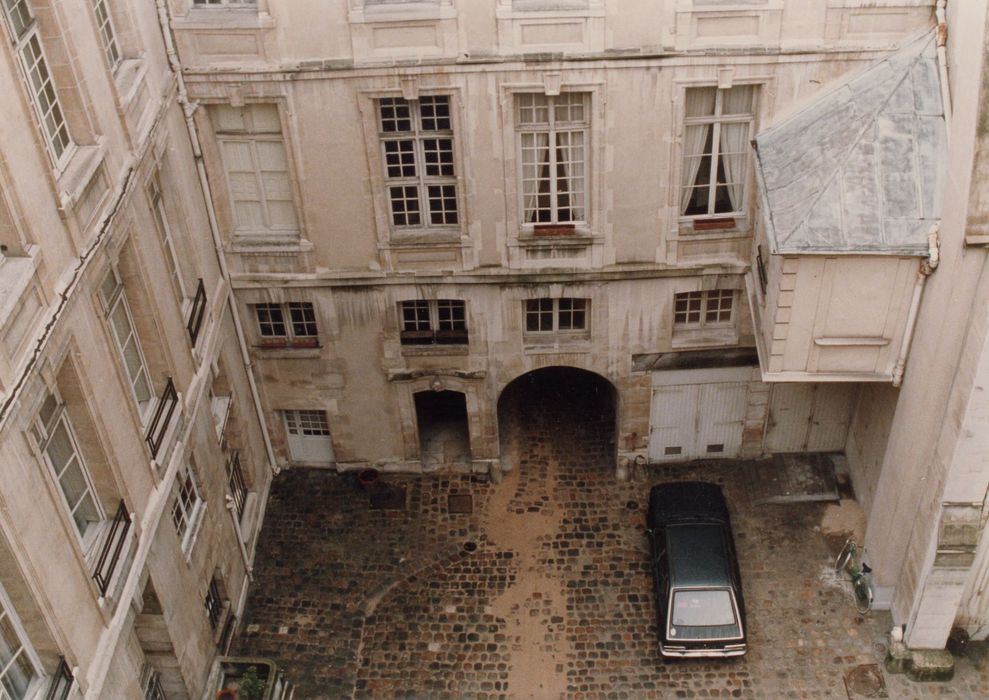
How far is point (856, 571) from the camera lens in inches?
993

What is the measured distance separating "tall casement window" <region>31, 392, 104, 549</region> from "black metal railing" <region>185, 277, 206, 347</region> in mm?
5533

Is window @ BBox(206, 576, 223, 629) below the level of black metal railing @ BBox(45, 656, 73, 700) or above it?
below

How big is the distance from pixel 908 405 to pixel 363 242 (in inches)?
506

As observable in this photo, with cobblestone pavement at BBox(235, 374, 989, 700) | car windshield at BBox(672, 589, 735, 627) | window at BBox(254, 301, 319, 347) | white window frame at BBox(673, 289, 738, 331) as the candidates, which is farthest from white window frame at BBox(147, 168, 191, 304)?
car windshield at BBox(672, 589, 735, 627)

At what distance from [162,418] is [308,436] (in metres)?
8.37

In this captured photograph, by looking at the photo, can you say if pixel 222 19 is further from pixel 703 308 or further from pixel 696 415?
pixel 696 415

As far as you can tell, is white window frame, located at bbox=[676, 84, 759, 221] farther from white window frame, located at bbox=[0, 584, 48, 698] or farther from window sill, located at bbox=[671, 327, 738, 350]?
white window frame, located at bbox=[0, 584, 48, 698]

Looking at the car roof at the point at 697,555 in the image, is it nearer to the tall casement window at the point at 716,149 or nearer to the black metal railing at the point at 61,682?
the tall casement window at the point at 716,149

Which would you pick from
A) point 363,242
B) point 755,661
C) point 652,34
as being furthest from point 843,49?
point 755,661

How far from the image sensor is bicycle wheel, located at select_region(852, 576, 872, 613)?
2445cm

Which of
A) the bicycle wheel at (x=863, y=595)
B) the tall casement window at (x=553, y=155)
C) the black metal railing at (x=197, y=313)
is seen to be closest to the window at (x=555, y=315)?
the tall casement window at (x=553, y=155)

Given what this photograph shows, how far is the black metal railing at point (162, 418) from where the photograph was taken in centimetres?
2002

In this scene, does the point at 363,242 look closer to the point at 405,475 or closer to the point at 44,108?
the point at 405,475

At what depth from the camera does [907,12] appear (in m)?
21.6
